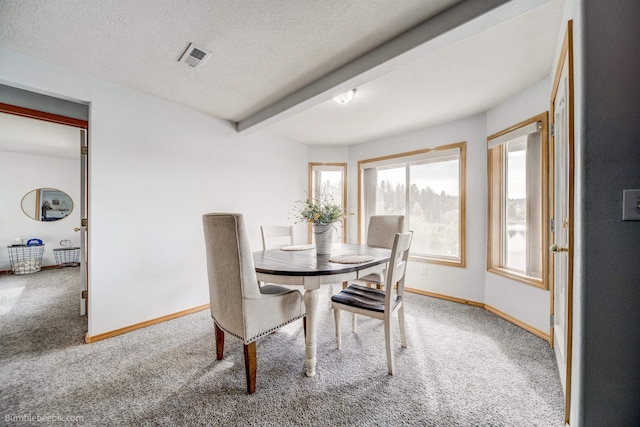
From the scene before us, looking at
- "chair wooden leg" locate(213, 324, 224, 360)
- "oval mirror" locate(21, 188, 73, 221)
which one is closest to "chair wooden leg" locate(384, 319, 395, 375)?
"chair wooden leg" locate(213, 324, 224, 360)

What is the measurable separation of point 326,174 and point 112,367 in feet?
11.6

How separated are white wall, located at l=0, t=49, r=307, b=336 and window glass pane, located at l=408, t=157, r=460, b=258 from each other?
2387 millimetres

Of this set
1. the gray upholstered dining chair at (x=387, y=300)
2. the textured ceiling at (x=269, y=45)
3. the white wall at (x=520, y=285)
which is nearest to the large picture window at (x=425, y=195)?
the white wall at (x=520, y=285)

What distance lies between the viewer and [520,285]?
2510 millimetres

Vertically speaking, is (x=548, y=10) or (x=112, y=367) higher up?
(x=548, y=10)

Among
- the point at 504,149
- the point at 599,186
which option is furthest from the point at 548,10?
the point at 504,149

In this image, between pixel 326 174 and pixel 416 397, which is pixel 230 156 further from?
pixel 416 397

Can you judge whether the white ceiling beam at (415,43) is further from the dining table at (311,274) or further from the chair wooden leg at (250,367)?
the chair wooden leg at (250,367)

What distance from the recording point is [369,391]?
1.58 m

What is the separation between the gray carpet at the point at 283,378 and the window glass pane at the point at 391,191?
1849 millimetres

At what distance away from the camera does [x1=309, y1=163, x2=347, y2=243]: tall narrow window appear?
4.33 metres

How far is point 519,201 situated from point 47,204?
8.30 m

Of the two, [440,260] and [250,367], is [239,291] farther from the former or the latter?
[440,260]

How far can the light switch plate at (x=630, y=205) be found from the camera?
0.93 meters
